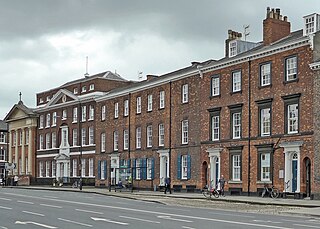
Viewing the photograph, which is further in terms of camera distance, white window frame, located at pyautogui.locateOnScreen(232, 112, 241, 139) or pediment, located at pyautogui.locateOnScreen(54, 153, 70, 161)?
pediment, located at pyautogui.locateOnScreen(54, 153, 70, 161)

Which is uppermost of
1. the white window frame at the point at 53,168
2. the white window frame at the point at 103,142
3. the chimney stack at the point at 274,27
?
the chimney stack at the point at 274,27

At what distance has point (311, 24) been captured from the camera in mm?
43156

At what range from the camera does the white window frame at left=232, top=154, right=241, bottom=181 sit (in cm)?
4797

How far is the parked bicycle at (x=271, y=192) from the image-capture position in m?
42.9

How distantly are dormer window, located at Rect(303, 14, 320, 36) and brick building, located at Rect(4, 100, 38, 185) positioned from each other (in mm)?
54022

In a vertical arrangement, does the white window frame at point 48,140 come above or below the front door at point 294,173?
above

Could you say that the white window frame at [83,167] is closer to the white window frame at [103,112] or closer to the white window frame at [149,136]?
the white window frame at [103,112]

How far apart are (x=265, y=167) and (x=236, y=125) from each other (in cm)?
484

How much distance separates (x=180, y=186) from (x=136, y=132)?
1059 cm

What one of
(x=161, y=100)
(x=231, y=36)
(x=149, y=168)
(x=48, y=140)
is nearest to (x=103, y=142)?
(x=149, y=168)

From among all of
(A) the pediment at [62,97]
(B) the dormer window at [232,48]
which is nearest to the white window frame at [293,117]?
(B) the dormer window at [232,48]

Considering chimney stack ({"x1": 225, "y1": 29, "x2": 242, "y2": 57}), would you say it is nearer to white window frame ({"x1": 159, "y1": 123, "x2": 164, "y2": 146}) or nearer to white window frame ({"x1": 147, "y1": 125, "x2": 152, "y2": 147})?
white window frame ({"x1": 159, "y1": 123, "x2": 164, "y2": 146})

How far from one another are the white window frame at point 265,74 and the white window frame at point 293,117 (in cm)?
307

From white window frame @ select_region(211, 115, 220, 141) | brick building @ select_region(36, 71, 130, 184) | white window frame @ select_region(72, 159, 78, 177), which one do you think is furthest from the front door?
white window frame @ select_region(72, 159, 78, 177)
